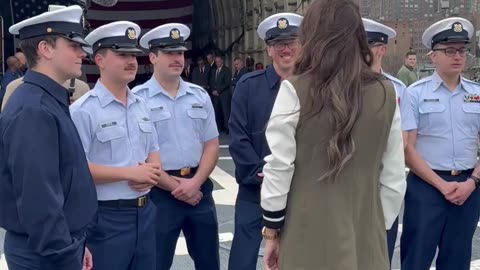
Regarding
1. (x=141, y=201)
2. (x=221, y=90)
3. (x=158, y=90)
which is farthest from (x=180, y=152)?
→ (x=221, y=90)

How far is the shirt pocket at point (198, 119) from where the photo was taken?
4492mm

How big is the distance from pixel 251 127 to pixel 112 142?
972 millimetres

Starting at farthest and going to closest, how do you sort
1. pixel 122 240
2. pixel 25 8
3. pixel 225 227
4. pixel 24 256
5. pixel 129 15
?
pixel 129 15 < pixel 25 8 < pixel 225 227 < pixel 122 240 < pixel 24 256

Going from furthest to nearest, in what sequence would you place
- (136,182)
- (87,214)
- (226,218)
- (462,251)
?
(226,218) < (462,251) < (136,182) < (87,214)

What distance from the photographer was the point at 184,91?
4.57 meters

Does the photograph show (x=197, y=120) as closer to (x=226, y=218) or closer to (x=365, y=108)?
(x=365, y=108)

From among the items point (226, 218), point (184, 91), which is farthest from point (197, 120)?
point (226, 218)

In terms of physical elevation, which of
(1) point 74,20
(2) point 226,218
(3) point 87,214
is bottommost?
(2) point 226,218

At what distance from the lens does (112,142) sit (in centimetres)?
369

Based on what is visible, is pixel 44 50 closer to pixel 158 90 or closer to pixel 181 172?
pixel 158 90

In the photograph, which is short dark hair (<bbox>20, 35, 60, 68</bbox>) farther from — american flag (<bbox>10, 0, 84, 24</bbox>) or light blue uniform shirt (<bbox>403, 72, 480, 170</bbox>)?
american flag (<bbox>10, 0, 84, 24</bbox>)

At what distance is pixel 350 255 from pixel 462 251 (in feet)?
6.05

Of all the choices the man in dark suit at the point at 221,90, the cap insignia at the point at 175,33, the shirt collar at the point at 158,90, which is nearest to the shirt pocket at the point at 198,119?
the shirt collar at the point at 158,90

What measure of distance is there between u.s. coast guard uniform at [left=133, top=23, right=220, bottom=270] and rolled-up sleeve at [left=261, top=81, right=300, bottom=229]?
1.55m
